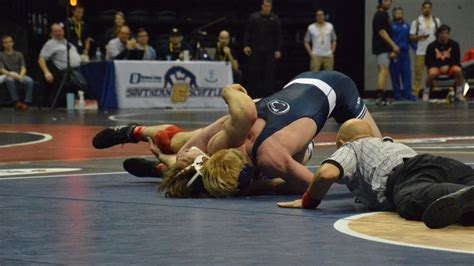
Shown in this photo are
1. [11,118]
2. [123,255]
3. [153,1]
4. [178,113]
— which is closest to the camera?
[123,255]

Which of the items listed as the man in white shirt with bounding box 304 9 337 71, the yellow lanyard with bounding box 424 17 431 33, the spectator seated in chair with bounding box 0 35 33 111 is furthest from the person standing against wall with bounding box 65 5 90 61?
the yellow lanyard with bounding box 424 17 431 33

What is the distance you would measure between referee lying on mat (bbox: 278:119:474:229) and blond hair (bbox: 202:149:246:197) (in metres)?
0.39

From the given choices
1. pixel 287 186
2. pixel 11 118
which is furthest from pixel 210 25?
pixel 287 186

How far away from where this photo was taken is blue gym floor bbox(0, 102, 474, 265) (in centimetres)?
482

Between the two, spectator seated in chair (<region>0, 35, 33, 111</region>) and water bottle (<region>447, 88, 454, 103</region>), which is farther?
water bottle (<region>447, 88, 454, 103</region>)

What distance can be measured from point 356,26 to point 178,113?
29.5ft

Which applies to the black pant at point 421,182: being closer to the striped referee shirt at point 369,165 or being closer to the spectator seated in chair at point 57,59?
the striped referee shirt at point 369,165

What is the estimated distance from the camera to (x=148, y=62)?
2203cm

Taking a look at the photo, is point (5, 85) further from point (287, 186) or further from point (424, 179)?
point (424, 179)

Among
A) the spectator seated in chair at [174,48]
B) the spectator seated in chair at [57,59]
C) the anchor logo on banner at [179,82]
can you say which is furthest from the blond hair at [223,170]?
the spectator seated in chair at [174,48]

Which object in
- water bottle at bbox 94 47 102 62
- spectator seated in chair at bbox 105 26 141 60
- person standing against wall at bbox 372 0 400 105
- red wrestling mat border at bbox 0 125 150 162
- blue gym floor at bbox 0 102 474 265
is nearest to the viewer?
blue gym floor at bbox 0 102 474 265

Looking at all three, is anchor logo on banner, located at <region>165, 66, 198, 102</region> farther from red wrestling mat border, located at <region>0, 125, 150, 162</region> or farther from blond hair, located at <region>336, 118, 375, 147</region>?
blond hair, located at <region>336, 118, 375, 147</region>

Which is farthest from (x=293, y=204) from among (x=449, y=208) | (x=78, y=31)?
(x=78, y=31)

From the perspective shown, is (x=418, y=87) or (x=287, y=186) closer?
(x=287, y=186)
